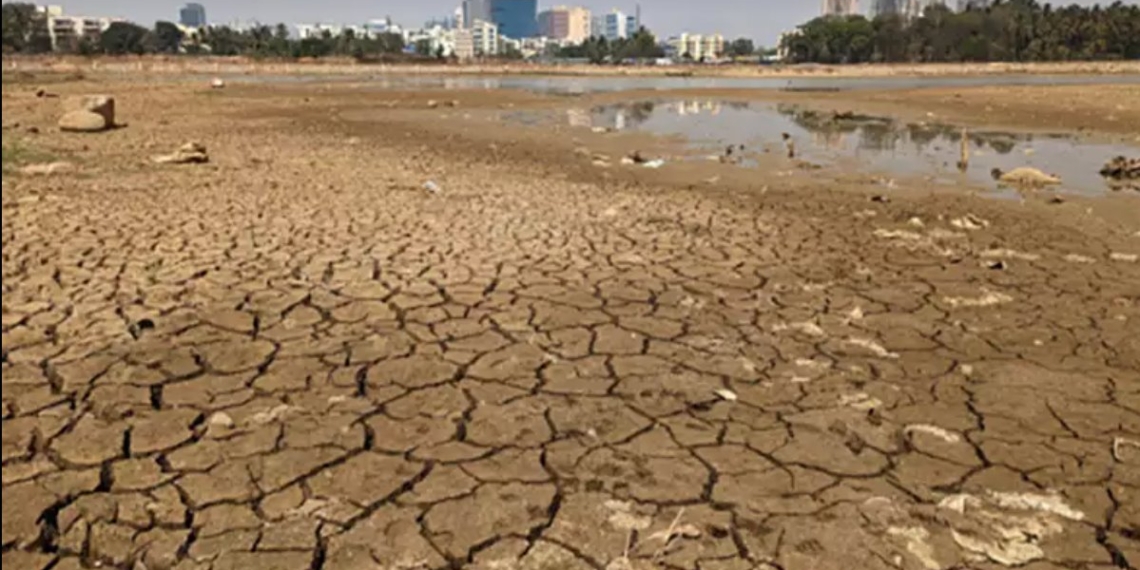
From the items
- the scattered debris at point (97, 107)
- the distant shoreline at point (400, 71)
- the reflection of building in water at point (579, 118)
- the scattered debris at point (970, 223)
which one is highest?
the distant shoreline at point (400, 71)

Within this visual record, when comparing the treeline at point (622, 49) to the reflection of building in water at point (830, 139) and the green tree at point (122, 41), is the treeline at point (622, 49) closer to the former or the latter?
the green tree at point (122, 41)

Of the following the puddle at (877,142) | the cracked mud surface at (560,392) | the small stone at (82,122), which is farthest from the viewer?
the small stone at (82,122)

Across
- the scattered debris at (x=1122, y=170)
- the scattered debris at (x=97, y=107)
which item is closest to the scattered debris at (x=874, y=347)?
the scattered debris at (x=1122, y=170)

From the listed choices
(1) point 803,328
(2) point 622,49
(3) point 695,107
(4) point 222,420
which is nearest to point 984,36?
(2) point 622,49

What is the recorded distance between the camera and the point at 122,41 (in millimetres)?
92812

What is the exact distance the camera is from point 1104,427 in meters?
3.47

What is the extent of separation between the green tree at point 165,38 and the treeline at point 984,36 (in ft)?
289

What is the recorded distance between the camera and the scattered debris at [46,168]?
9688 mm

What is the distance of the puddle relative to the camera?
39.8 feet

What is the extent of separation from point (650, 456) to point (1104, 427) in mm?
2101

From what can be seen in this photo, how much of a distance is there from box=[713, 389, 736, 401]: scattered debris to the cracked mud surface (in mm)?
26

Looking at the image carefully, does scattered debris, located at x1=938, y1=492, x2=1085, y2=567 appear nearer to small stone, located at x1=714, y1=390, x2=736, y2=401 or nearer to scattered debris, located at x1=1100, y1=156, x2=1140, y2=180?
small stone, located at x1=714, y1=390, x2=736, y2=401

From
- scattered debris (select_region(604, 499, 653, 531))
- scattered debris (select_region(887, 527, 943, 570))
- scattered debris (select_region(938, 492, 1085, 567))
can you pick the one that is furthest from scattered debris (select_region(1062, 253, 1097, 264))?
scattered debris (select_region(604, 499, 653, 531))

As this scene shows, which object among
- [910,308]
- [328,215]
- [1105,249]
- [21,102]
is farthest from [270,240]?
[21,102]
